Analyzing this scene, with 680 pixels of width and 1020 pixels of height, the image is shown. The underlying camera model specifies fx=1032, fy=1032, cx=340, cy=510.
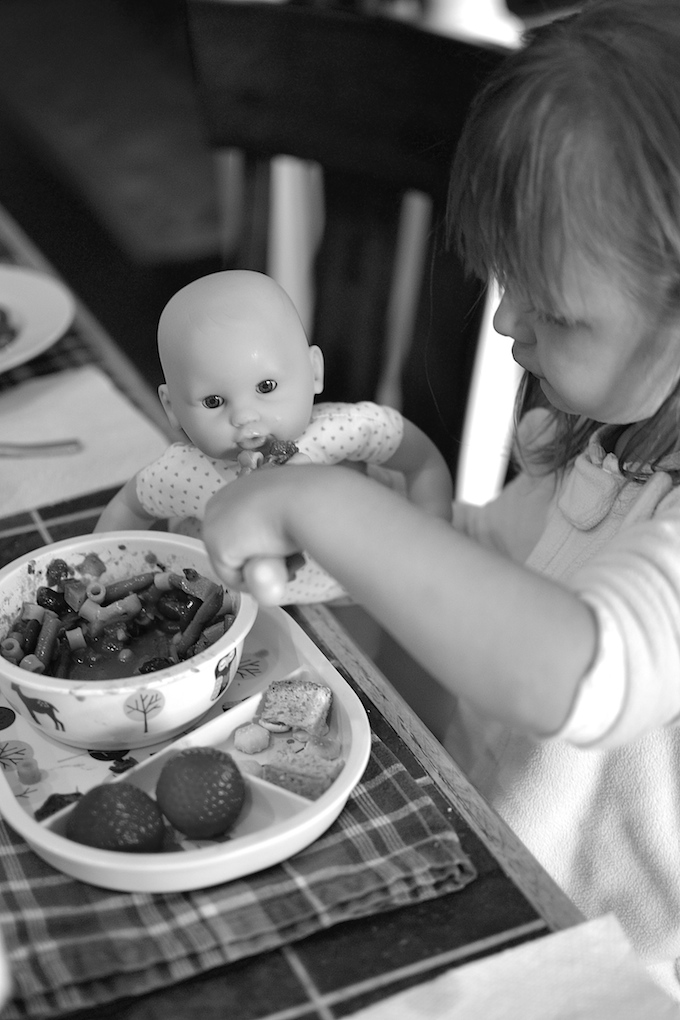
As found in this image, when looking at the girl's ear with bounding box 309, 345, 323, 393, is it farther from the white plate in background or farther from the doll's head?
the white plate in background

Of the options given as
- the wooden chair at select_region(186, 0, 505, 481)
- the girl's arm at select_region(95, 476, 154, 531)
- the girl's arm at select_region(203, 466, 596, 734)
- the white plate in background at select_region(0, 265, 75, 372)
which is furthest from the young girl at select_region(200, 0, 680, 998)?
the white plate in background at select_region(0, 265, 75, 372)

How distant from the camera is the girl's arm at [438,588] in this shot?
58cm

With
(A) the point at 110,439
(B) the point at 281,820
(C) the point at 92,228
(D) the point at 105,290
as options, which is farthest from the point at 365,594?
(C) the point at 92,228

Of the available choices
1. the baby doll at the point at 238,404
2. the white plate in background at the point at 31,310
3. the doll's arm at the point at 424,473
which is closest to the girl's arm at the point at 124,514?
the baby doll at the point at 238,404

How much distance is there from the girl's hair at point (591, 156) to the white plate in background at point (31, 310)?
649 millimetres

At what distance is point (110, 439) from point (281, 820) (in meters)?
0.56

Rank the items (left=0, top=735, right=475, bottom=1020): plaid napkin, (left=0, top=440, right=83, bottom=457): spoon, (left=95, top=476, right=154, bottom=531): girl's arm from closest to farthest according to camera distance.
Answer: (left=0, top=735, right=475, bottom=1020): plaid napkin
(left=95, top=476, right=154, bottom=531): girl's arm
(left=0, top=440, right=83, bottom=457): spoon

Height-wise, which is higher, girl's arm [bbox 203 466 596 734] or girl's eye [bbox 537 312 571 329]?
girl's eye [bbox 537 312 571 329]

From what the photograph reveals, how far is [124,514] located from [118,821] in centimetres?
35

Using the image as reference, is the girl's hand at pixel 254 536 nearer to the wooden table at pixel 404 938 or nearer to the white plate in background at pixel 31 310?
the wooden table at pixel 404 938

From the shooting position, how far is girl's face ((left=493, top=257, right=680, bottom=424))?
65 centimetres

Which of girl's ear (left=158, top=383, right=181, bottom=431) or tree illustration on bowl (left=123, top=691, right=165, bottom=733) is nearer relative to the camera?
tree illustration on bowl (left=123, top=691, right=165, bottom=733)

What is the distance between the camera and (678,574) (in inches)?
23.2

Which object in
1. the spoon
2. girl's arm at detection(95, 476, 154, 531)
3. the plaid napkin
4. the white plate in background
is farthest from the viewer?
the white plate in background
